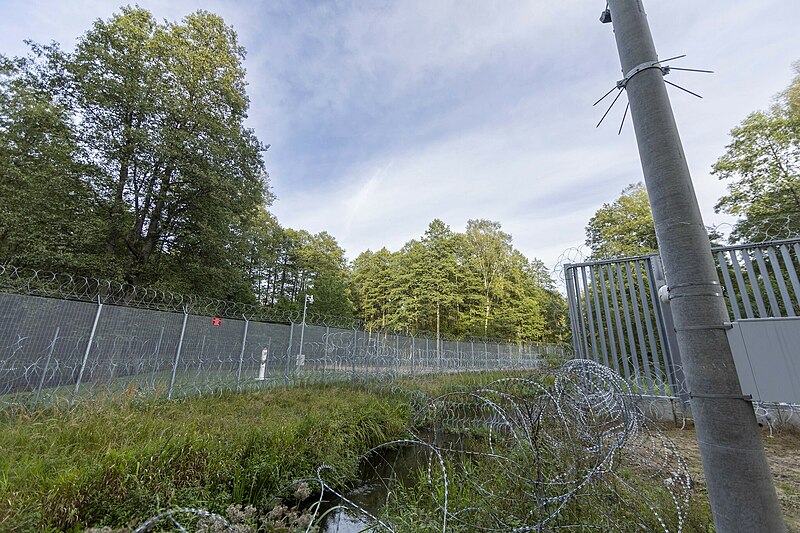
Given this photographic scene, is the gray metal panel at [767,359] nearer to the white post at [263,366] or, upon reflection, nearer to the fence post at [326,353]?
the white post at [263,366]

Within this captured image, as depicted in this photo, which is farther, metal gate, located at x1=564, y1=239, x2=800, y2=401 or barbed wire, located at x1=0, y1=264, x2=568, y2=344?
barbed wire, located at x1=0, y1=264, x2=568, y2=344

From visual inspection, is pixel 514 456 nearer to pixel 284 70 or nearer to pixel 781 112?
pixel 284 70

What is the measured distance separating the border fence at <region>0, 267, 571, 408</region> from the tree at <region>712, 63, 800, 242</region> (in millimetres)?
16789

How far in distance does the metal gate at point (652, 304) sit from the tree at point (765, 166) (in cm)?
1100

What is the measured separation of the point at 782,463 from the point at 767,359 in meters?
4.41

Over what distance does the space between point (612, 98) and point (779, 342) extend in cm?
144

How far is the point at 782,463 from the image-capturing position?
12.0 ft

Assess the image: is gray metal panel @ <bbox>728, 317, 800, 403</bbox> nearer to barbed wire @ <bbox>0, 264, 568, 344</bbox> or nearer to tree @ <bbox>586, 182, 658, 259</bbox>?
barbed wire @ <bbox>0, 264, 568, 344</bbox>

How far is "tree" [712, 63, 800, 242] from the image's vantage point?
13148 millimetres

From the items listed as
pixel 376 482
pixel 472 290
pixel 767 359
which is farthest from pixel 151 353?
pixel 472 290

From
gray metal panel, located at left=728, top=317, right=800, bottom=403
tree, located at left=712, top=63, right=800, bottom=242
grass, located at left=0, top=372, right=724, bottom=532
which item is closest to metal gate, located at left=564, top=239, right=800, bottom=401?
grass, located at left=0, top=372, right=724, bottom=532

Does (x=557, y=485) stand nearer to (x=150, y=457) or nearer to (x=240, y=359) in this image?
(x=150, y=457)

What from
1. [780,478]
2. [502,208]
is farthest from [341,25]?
[502,208]

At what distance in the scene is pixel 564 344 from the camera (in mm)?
20375
